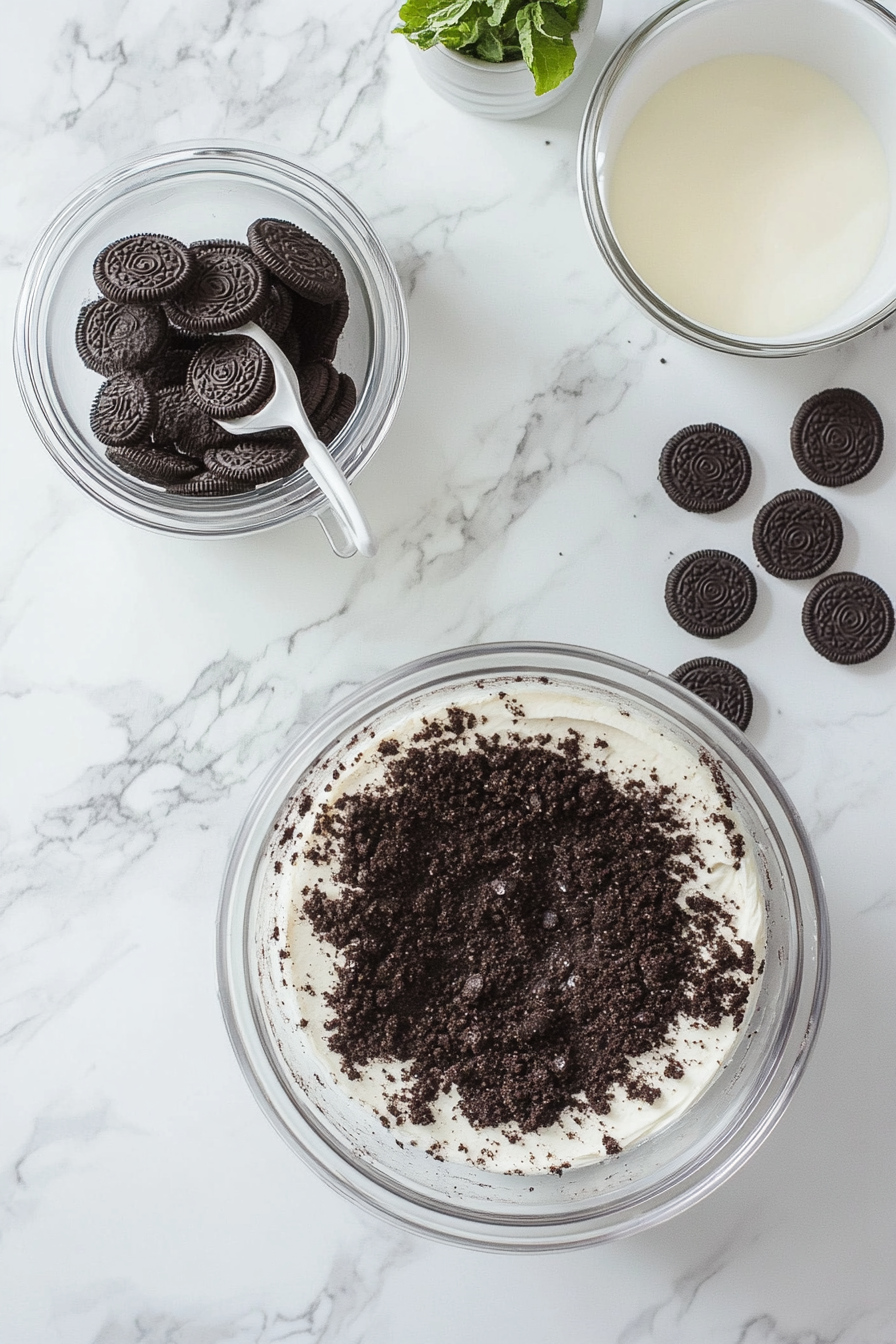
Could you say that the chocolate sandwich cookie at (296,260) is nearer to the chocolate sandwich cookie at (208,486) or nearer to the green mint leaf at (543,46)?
the chocolate sandwich cookie at (208,486)

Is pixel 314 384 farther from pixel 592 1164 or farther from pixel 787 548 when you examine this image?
pixel 592 1164

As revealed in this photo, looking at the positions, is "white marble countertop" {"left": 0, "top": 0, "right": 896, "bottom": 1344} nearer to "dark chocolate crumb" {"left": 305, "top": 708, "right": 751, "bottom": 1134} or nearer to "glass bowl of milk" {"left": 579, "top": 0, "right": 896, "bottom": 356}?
"glass bowl of milk" {"left": 579, "top": 0, "right": 896, "bottom": 356}

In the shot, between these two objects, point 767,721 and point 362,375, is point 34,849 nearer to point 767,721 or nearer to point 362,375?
point 362,375

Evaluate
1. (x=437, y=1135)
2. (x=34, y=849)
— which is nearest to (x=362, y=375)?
(x=34, y=849)

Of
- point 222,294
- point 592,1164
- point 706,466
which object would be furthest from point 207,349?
point 592,1164

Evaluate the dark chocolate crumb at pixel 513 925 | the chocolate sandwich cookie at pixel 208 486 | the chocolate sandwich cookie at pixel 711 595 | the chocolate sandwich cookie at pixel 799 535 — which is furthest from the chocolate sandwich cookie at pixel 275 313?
the chocolate sandwich cookie at pixel 799 535

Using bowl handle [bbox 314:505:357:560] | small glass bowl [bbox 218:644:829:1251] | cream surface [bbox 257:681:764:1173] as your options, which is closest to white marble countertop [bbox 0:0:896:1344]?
bowl handle [bbox 314:505:357:560]
